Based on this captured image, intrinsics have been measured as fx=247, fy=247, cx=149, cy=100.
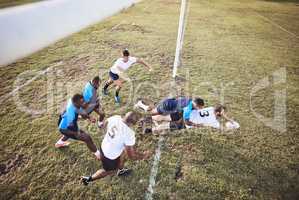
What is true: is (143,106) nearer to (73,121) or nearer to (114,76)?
(114,76)

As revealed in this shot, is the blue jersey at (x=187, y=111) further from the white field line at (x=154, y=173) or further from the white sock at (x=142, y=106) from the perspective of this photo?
the white sock at (x=142, y=106)

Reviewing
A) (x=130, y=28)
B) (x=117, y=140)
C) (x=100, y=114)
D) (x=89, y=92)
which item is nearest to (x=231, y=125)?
(x=100, y=114)

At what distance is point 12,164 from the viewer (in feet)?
19.1

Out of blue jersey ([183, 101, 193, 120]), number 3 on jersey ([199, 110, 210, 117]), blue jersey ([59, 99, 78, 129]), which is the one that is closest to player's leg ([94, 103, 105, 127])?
blue jersey ([59, 99, 78, 129])

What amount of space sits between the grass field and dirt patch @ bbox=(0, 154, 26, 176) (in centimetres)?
2

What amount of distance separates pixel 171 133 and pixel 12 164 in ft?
13.4

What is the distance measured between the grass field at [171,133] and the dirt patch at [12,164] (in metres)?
0.02

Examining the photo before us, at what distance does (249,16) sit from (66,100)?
2194cm

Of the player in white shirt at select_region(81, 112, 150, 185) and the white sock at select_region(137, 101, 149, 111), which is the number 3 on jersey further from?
the player in white shirt at select_region(81, 112, 150, 185)

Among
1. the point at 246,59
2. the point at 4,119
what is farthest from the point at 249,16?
the point at 4,119

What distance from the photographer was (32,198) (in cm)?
505

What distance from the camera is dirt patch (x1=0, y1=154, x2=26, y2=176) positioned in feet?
18.6

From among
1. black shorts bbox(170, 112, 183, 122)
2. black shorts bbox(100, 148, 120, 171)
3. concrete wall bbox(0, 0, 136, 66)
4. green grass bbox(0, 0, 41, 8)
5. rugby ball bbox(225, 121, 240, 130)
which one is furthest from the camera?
green grass bbox(0, 0, 41, 8)

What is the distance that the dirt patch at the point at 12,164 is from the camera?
5.67 meters
